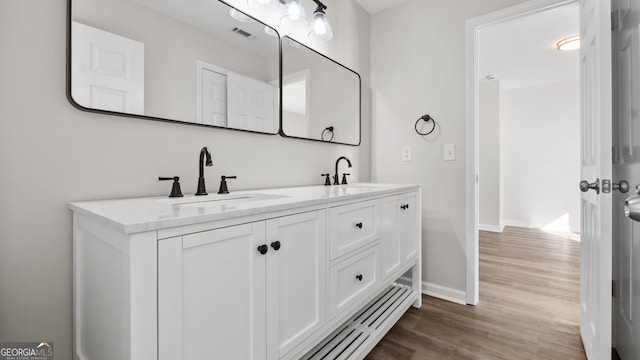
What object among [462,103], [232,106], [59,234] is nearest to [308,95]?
[232,106]

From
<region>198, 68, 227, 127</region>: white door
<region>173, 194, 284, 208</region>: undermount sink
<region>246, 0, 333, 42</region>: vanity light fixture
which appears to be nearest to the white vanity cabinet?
<region>173, 194, 284, 208</region>: undermount sink

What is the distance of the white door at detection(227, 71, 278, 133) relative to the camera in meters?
1.48

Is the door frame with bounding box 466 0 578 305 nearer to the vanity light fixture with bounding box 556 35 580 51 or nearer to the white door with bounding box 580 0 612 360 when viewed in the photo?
the white door with bounding box 580 0 612 360

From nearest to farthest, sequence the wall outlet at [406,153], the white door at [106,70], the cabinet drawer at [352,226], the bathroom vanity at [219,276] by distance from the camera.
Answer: the bathroom vanity at [219,276]
the white door at [106,70]
the cabinet drawer at [352,226]
the wall outlet at [406,153]

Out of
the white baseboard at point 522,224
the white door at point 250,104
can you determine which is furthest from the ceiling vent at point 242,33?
the white baseboard at point 522,224

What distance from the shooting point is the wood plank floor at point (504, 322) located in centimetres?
153

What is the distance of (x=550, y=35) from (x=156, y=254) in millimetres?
3881

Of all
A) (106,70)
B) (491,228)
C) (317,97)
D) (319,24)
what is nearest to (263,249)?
(106,70)

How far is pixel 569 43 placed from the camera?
10.0ft

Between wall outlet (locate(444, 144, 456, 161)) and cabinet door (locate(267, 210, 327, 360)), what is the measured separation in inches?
56.4

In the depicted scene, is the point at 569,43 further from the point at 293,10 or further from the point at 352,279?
the point at 352,279

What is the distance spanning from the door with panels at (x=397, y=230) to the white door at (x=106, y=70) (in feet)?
4.14

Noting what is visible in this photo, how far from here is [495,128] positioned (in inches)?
179

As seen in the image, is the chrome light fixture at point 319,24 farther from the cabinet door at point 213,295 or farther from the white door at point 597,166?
the cabinet door at point 213,295
